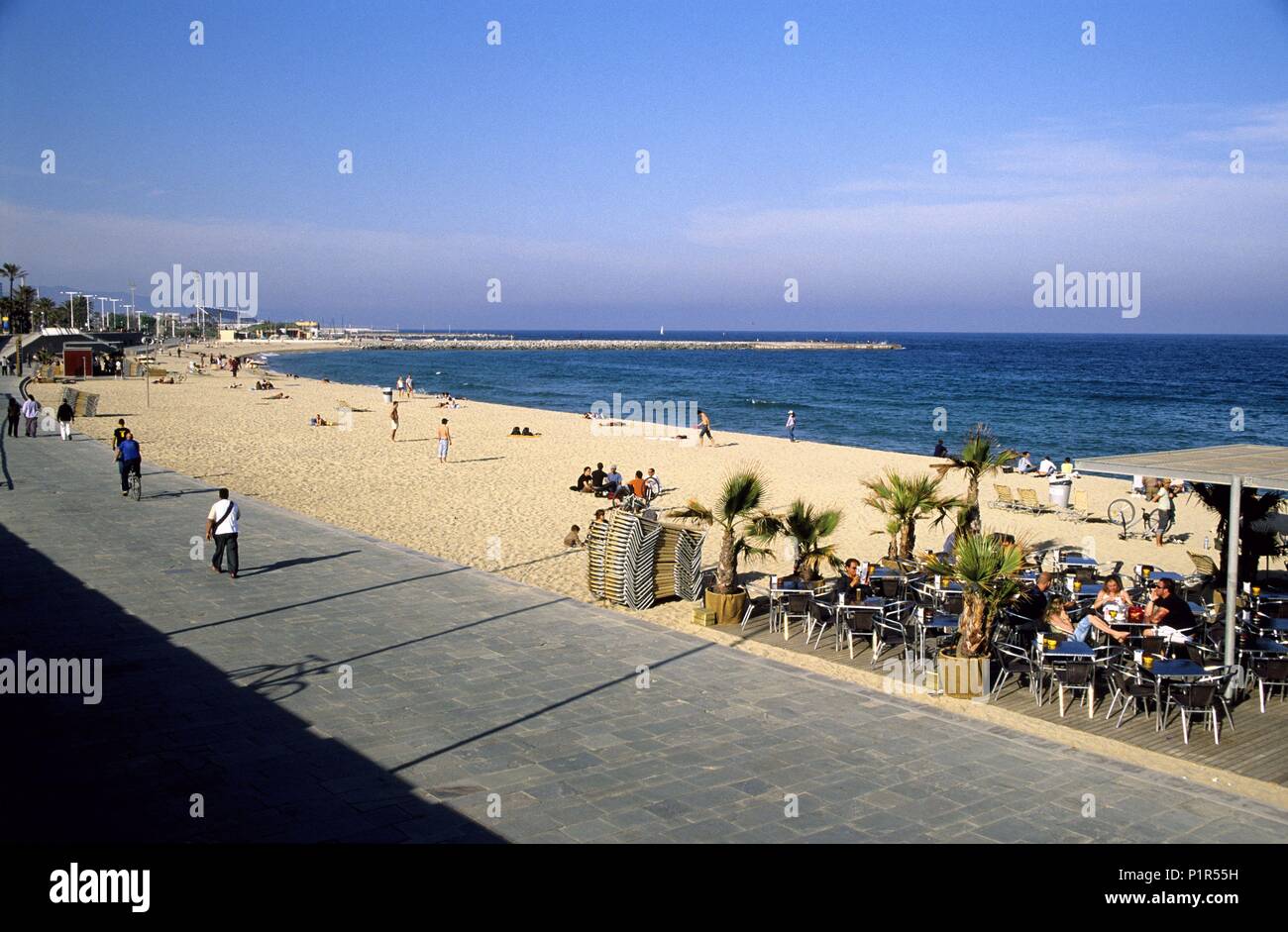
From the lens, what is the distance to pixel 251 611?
10891 mm

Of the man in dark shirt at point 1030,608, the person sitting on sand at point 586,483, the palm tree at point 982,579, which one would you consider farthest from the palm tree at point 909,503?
the person sitting on sand at point 586,483

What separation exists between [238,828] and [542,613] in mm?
5680

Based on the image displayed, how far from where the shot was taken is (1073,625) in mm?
9883

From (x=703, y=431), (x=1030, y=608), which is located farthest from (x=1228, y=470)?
(x=703, y=431)

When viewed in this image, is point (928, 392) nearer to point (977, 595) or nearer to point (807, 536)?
point (807, 536)

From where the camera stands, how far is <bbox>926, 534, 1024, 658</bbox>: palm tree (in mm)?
8766

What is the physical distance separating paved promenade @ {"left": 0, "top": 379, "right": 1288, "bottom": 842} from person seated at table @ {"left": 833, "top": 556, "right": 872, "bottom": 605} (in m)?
1.39

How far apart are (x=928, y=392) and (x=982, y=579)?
66.7 metres

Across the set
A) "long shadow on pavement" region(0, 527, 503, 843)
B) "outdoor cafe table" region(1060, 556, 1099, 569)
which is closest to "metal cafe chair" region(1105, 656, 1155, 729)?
"outdoor cafe table" region(1060, 556, 1099, 569)

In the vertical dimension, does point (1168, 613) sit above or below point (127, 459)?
below

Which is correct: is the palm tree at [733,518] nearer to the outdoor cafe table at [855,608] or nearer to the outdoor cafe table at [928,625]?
the outdoor cafe table at [855,608]

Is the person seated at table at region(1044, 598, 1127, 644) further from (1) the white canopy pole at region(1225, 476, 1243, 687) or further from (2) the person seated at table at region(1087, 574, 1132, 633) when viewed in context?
(1) the white canopy pole at region(1225, 476, 1243, 687)
